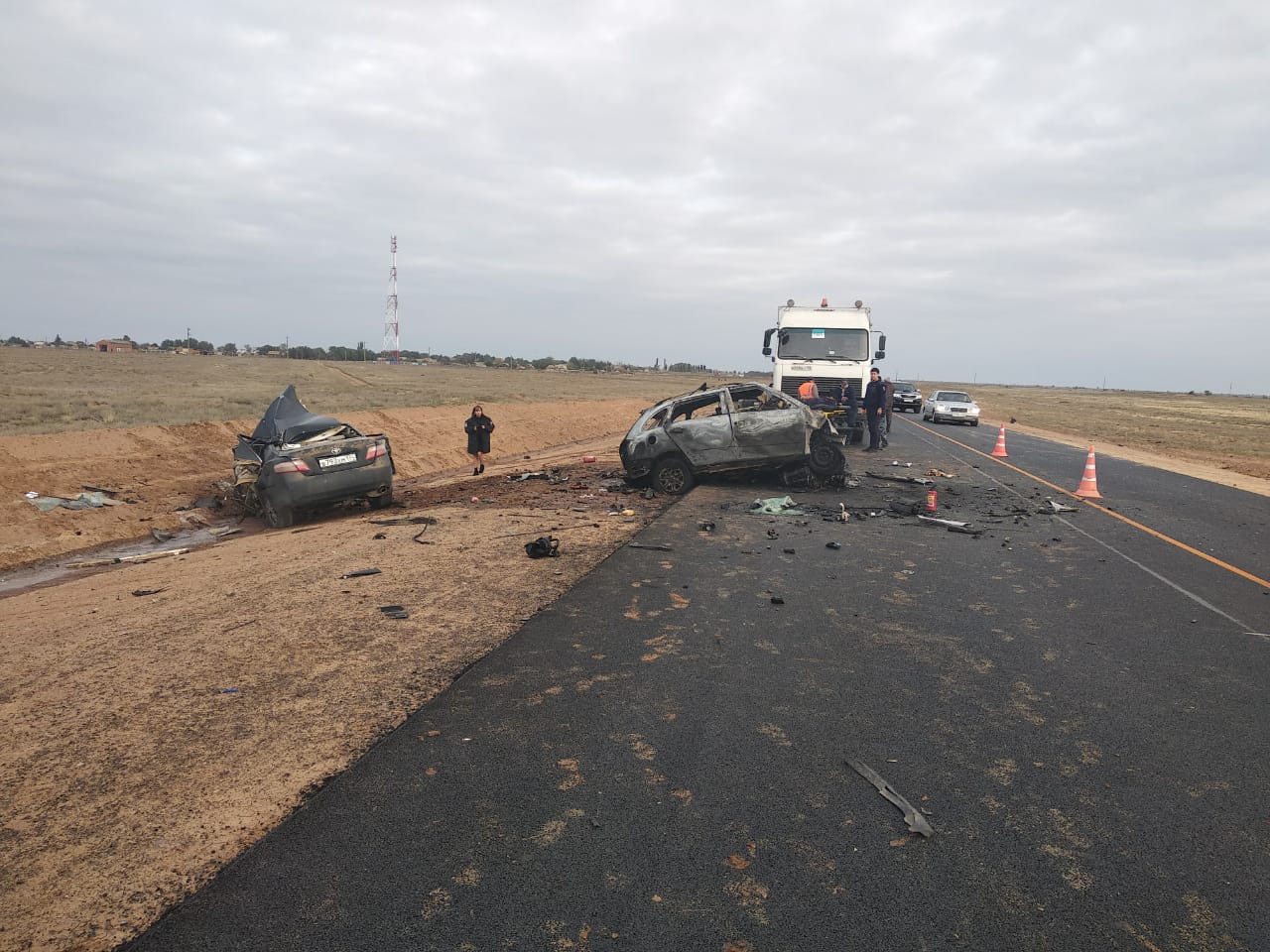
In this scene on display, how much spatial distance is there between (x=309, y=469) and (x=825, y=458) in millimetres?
8649

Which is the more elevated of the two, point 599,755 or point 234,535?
point 599,755

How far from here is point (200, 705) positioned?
15.0 ft

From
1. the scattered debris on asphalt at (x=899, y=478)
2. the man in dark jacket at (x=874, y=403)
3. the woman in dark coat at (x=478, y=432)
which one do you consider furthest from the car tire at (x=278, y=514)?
the man in dark jacket at (x=874, y=403)

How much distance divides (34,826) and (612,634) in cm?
347

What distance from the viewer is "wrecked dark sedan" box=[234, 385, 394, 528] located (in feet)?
39.9

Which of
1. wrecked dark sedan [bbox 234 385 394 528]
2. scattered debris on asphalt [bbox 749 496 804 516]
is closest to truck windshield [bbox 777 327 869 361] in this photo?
scattered debris on asphalt [bbox 749 496 804 516]

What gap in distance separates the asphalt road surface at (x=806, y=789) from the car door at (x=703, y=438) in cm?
616

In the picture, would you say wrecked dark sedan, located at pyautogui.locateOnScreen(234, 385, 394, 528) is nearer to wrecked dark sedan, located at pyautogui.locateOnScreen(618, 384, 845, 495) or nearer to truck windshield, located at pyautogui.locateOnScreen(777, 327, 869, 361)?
wrecked dark sedan, located at pyautogui.locateOnScreen(618, 384, 845, 495)

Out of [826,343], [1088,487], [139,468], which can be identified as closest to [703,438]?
[1088,487]

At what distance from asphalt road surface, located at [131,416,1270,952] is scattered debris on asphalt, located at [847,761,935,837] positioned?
0.04 m

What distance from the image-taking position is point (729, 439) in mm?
13156

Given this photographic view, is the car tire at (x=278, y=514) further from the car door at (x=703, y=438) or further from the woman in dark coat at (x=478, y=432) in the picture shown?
the car door at (x=703, y=438)

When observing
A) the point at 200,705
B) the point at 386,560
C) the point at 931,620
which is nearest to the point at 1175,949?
the point at 931,620

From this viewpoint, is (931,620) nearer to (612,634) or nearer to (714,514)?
(612,634)
